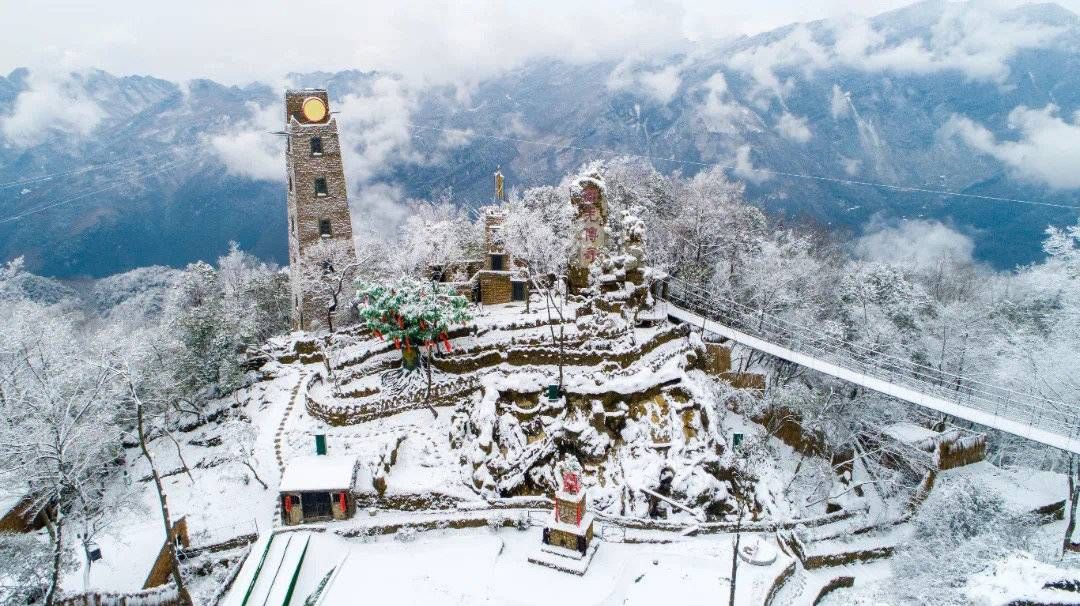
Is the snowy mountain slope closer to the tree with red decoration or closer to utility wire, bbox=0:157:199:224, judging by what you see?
utility wire, bbox=0:157:199:224

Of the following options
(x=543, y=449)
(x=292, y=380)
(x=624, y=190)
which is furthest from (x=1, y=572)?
(x=624, y=190)

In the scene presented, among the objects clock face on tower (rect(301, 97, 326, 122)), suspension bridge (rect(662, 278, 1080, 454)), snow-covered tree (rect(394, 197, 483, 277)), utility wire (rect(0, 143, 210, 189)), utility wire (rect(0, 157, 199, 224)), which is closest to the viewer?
suspension bridge (rect(662, 278, 1080, 454))

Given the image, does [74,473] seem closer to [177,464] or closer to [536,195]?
[177,464]

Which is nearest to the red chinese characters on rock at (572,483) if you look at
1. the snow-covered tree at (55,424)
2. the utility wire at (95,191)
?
the snow-covered tree at (55,424)

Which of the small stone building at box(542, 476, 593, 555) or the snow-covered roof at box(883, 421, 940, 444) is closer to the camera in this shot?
the small stone building at box(542, 476, 593, 555)

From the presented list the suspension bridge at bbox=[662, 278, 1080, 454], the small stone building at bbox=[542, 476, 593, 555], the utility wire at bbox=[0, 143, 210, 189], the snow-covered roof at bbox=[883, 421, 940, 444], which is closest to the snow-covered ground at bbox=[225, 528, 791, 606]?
the small stone building at bbox=[542, 476, 593, 555]

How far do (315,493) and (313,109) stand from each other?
21908 millimetres

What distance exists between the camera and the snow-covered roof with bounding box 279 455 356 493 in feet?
→ 71.1

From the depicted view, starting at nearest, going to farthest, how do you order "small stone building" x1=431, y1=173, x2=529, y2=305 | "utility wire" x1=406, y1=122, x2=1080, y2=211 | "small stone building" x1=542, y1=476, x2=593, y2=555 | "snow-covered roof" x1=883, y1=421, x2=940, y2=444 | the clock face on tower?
1. "small stone building" x1=542, y1=476, x2=593, y2=555
2. "snow-covered roof" x1=883, y1=421, x2=940, y2=444
3. "small stone building" x1=431, y1=173, x2=529, y2=305
4. the clock face on tower
5. "utility wire" x1=406, y1=122, x2=1080, y2=211

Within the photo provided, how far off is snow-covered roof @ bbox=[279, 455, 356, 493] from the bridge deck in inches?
770

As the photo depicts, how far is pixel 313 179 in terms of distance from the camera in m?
34.3

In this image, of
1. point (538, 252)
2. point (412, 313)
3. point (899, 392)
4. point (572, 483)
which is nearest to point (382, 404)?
point (412, 313)

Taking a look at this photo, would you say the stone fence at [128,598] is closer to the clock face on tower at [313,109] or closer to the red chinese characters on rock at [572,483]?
the red chinese characters on rock at [572,483]

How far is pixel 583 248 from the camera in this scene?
34562 mm
